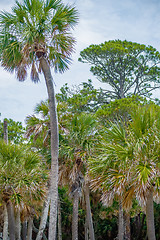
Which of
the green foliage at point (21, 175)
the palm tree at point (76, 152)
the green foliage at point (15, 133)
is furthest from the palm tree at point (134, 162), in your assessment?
the green foliage at point (15, 133)

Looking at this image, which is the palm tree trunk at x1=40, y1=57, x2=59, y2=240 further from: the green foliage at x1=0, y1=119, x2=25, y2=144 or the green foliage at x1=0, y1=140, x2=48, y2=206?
the green foliage at x1=0, y1=119, x2=25, y2=144

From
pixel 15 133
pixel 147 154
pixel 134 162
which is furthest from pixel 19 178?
pixel 15 133

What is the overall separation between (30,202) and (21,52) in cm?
629

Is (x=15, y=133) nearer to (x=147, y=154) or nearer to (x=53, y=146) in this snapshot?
(x=53, y=146)

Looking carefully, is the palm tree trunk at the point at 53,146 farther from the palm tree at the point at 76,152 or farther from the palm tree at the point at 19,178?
the palm tree at the point at 76,152

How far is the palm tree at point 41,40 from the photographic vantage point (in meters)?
10.9

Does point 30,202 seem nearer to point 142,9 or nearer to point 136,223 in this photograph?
point 142,9

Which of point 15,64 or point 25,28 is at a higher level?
point 25,28

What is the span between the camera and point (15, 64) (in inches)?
454

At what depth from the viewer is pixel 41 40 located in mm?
11180

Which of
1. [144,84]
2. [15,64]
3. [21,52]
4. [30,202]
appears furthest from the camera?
[144,84]

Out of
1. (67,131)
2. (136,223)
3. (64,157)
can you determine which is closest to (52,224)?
(64,157)

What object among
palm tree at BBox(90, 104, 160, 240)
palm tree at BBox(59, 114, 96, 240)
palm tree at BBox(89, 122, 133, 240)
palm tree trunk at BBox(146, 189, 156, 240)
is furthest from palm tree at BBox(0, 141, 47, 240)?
palm tree trunk at BBox(146, 189, 156, 240)

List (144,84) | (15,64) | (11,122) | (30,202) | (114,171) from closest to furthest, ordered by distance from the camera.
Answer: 1. (114,171)
2. (15,64)
3. (30,202)
4. (144,84)
5. (11,122)
